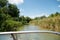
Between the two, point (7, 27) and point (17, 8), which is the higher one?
point (17, 8)

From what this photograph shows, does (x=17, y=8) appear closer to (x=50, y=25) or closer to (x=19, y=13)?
(x=19, y=13)

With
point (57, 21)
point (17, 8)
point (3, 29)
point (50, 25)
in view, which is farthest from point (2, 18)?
point (17, 8)

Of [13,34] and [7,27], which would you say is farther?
[7,27]

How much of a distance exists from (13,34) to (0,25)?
29.5 ft

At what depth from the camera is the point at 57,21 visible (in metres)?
8.02

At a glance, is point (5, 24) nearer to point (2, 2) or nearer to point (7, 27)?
point (7, 27)

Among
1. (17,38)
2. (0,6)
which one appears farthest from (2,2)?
(17,38)

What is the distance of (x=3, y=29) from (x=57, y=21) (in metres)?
3.26

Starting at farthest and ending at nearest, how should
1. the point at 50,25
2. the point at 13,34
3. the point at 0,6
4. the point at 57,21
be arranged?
the point at 0,6 → the point at 50,25 → the point at 57,21 → the point at 13,34

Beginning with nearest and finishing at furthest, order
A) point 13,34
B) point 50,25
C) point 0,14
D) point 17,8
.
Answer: point 13,34 → point 50,25 → point 0,14 → point 17,8

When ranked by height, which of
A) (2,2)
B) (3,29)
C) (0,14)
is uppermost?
(2,2)

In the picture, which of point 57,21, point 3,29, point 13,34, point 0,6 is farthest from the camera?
point 0,6

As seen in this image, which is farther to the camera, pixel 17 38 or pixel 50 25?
pixel 50 25

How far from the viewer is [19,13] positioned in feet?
67.5
